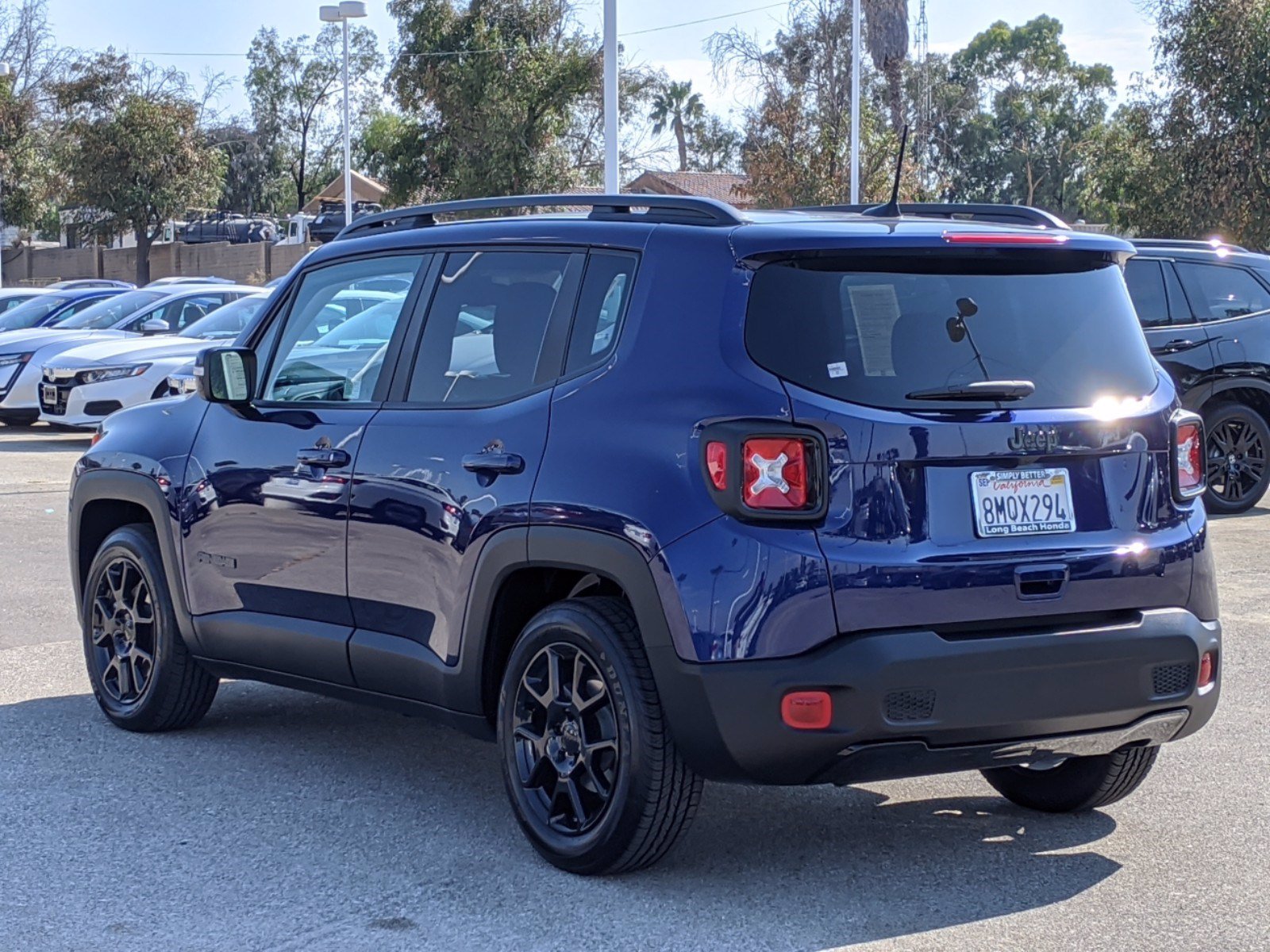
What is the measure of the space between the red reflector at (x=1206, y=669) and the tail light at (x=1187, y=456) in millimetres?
441

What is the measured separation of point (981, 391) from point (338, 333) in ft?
8.19

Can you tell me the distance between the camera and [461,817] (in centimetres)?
545

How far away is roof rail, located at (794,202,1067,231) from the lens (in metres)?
5.52

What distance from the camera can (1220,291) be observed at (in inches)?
511

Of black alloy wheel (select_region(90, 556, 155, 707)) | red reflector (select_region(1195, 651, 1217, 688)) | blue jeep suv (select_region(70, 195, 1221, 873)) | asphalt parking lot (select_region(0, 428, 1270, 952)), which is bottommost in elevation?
asphalt parking lot (select_region(0, 428, 1270, 952))

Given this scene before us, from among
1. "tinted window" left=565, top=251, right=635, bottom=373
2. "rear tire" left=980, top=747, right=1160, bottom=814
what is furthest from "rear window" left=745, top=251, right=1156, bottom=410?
"rear tire" left=980, top=747, right=1160, bottom=814

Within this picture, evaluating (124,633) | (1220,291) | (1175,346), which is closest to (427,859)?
(124,633)

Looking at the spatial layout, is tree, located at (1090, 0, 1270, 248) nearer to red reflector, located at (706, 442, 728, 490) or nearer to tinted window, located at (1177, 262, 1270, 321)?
tinted window, located at (1177, 262, 1270, 321)

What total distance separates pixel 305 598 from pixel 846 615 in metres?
2.16

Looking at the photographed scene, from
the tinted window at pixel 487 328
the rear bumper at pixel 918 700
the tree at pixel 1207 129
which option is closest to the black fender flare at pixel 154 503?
the tinted window at pixel 487 328

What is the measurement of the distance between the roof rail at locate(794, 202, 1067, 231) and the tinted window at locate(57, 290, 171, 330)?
18231 mm

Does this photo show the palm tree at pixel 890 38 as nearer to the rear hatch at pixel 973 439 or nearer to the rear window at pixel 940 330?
the rear window at pixel 940 330

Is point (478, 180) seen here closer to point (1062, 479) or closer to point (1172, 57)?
point (1172, 57)

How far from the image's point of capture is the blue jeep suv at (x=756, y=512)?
4344 mm
